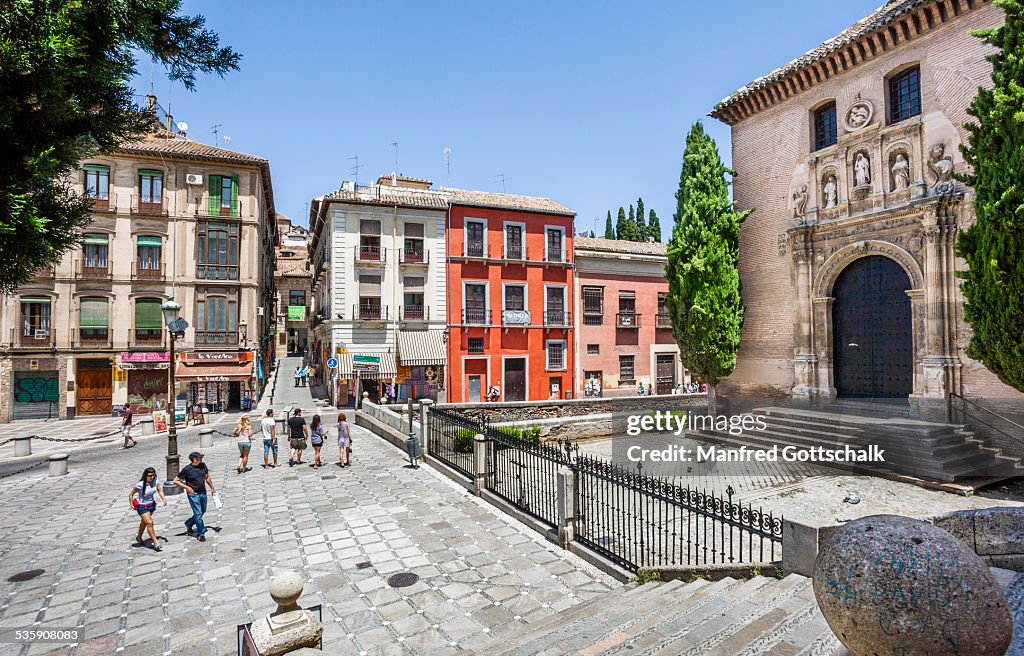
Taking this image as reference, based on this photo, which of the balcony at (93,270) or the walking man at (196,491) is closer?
the walking man at (196,491)

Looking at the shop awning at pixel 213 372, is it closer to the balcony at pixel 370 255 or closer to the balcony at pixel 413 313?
the balcony at pixel 370 255

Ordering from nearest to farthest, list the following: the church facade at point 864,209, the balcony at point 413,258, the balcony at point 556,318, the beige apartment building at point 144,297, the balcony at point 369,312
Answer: the church facade at point 864,209 → the beige apartment building at point 144,297 → the balcony at point 369,312 → the balcony at point 413,258 → the balcony at point 556,318

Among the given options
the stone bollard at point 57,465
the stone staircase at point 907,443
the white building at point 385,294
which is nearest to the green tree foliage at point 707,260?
the stone staircase at point 907,443

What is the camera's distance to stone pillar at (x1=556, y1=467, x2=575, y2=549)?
8.48m

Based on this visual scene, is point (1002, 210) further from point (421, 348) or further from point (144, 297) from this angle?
point (144, 297)

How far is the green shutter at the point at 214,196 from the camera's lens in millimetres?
27609

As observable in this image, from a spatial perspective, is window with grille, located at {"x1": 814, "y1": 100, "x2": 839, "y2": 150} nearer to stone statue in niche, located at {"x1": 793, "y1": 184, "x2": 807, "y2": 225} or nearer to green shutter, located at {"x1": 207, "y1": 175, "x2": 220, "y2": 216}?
stone statue in niche, located at {"x1": 793, "y1": 184, "x2": 807, "y2": 225}

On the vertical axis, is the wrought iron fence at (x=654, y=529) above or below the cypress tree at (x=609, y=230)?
below

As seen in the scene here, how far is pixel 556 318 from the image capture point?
102 feet

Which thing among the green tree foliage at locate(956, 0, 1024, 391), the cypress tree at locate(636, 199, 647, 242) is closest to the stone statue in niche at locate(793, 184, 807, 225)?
the green tree foliage at locate(956, 0, 1024, 391)

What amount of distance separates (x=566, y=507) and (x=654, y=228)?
1956 inches

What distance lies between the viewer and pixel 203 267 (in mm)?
27125

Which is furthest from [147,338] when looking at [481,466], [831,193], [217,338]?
[831,193]

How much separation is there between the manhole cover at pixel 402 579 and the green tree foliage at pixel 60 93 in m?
6.71
